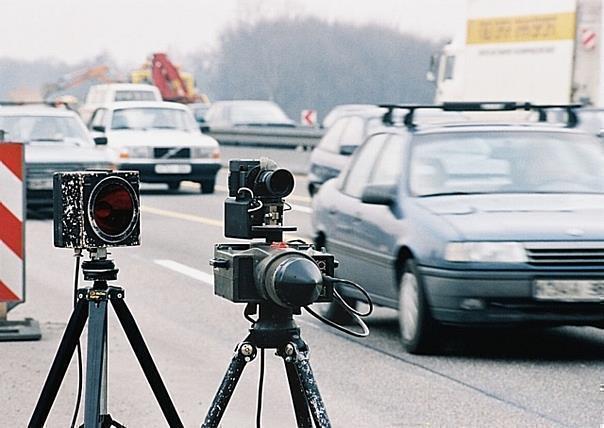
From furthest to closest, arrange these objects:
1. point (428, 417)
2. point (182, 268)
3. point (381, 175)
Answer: point (182, 268) < point (381, 175) < point (428, 417)

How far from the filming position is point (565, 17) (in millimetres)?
32062

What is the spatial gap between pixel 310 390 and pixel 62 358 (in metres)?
0.88

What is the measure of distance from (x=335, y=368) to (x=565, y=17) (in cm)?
2345

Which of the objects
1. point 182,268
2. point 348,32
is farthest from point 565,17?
point 348,32

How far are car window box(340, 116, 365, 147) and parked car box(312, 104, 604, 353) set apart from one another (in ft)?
26.6

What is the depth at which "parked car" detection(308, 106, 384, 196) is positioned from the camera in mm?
20234

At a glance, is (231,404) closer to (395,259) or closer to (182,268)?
(395,259)

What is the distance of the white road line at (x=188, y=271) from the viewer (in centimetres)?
1479

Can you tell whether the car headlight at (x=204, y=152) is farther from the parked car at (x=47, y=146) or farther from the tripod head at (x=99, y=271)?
the tripod head at (x=99, y=271)

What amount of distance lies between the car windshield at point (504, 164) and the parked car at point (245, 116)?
33.5m

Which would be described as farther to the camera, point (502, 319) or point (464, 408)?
point (502, 319)

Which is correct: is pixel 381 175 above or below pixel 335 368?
above

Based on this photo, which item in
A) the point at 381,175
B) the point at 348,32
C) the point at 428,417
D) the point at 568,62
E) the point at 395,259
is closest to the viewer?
the point at 428,417

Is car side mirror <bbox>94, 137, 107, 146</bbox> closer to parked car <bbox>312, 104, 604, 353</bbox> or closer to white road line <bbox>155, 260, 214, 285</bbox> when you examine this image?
white road line <bbox>155, 260, 214, 285</bbox>
